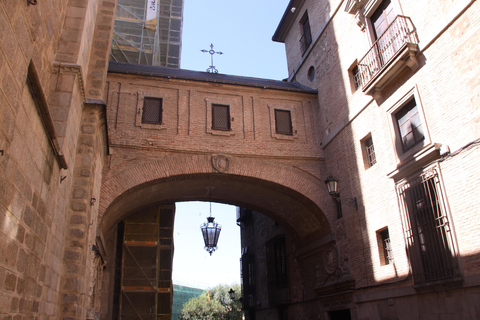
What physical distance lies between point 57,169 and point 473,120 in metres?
6.93

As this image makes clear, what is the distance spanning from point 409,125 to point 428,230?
2393 millimetres

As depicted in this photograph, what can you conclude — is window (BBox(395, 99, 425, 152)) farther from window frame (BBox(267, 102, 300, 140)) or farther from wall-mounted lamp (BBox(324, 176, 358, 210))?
window frame (BBox(267, 102, 300, 140))

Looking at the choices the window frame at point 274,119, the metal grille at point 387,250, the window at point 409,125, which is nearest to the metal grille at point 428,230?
the window at point 409,125

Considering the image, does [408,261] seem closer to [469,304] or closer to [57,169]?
[469,304]

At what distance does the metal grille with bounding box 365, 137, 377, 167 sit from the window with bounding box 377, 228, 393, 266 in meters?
1.84

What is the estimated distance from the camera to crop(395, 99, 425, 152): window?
29.2 ft

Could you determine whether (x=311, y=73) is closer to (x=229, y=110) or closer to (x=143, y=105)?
(x=229, y=110)

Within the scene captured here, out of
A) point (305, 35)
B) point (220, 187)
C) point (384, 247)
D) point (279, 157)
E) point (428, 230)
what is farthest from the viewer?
point (305, 35)

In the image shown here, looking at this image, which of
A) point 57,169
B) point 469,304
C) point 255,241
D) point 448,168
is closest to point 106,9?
point 57,169

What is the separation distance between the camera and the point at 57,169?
231 inches

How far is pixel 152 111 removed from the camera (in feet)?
40.6

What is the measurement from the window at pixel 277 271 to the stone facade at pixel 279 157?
100 millimetres

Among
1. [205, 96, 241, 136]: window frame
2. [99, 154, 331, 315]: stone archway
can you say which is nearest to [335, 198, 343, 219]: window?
[99, 154, 331, 315]: stone archway

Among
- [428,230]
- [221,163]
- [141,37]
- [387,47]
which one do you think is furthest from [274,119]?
[141,37]
